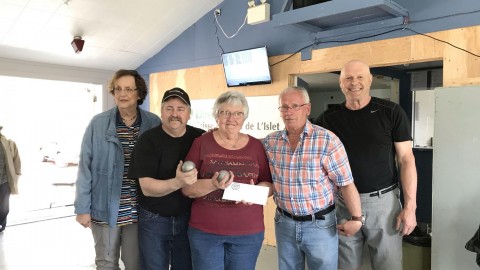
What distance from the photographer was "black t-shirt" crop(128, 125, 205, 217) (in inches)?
69.4

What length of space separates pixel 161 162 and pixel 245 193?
45 cm

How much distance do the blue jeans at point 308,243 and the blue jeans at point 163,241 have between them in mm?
499

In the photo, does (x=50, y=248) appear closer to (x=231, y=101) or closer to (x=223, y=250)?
(x=223, y=250)

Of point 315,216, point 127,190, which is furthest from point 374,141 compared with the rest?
point 127,190

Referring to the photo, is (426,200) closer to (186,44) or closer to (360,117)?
(360,117)

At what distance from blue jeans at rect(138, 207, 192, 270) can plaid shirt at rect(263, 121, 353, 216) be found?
548 millimetres

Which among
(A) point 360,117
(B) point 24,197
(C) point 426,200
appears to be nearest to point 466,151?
(A) point 360,117

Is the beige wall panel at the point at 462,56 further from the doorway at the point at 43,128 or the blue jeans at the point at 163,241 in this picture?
the doorway at the point at 43,128

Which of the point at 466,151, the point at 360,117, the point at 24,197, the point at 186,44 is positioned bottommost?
the point at 24,197

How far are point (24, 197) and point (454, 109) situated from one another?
714 cm

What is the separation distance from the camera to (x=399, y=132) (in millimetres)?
2043

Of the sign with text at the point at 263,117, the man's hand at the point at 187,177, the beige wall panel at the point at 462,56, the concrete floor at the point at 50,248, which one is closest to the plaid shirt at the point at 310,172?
the man's hand at the point at 187,177

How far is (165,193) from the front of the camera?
67.4 inches

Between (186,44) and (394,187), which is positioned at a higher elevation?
(186,44)
